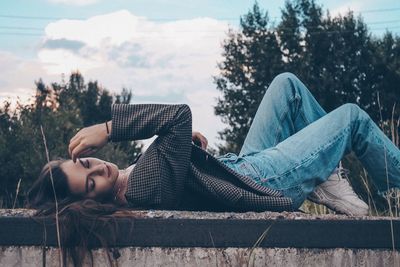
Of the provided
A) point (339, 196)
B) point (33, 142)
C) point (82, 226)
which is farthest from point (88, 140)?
point (33, 142)

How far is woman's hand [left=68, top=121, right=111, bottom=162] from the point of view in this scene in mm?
2889

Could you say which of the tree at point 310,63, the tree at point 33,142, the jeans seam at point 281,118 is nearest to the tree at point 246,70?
the tree at point 310,63

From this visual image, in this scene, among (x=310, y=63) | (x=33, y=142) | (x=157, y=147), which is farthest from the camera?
(x=310, y=63)

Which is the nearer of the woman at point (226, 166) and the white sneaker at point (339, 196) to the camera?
the woman at point (226, 166)

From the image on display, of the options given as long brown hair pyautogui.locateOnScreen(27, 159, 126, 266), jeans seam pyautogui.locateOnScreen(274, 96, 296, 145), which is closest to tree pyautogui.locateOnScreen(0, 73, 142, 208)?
Answer: jeans seam pyautogui.locateOnScreen(274, 96, 296, 145)

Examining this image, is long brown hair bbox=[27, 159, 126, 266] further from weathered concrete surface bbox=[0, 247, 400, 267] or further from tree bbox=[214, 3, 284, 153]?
tree bbox=[214, 3, 284, 153]

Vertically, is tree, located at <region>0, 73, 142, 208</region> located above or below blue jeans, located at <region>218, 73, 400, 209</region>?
below

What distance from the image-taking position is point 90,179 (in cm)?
322

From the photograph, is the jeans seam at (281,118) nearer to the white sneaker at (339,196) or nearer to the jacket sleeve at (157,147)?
the white sneaker at (339,196)

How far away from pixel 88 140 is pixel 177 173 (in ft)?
1.51

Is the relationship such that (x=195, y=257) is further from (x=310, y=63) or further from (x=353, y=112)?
(x=310, y=63)

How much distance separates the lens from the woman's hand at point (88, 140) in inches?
114

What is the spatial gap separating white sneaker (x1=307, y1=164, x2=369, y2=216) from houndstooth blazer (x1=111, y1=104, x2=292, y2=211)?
409 mm

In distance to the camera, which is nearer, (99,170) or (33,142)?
(99,170)
